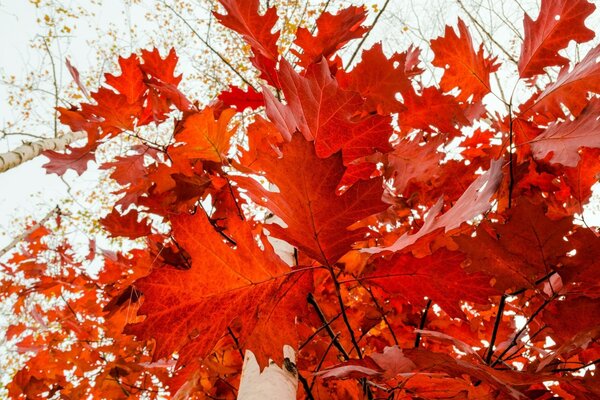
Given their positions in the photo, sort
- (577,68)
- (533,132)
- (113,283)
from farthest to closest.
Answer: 1. (113,283)
2. (533,132)
3. (577,68)

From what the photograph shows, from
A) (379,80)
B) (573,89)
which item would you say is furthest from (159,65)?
(573,89)

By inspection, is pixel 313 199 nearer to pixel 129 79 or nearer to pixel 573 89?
pixel 573 89

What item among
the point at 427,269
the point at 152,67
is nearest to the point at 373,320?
the point at 427,269

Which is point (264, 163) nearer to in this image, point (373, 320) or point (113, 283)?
point (373, 320)

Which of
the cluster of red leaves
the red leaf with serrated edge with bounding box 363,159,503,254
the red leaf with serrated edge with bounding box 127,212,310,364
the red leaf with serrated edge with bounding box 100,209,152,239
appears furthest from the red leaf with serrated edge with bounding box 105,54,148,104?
the red leaf with serrated edge with bounding box 363,159,503,254

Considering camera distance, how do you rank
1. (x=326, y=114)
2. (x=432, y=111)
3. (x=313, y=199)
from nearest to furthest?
(x=313, y=199)
(x=326, y=114)
(x=432, y=111)

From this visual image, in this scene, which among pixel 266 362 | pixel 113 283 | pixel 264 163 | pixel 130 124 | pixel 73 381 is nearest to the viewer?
pixel 264 163
